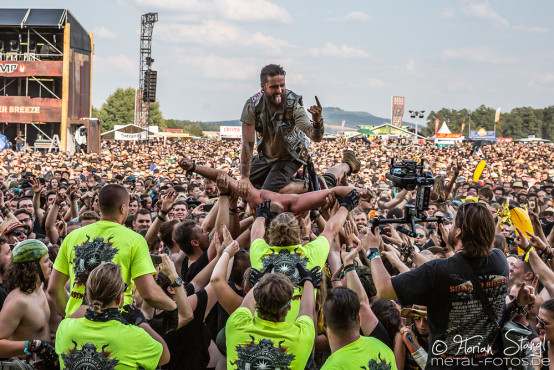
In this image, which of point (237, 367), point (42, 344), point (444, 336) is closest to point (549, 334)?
point (444, 336)

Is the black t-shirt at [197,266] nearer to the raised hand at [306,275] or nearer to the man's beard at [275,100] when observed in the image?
the raised hand at [306,275]

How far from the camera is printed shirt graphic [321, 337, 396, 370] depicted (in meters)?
3.58

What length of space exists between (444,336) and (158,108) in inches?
4196

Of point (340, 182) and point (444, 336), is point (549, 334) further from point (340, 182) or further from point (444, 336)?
point (340, 182)

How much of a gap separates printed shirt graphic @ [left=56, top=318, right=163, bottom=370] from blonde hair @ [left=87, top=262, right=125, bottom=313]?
117 mm

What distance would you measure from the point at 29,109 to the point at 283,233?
40.0m

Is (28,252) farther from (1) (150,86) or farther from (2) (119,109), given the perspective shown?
(2) (119,109)

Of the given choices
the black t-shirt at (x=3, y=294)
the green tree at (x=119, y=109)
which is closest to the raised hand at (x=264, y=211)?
the black t-shirt at (x=3, y=294)

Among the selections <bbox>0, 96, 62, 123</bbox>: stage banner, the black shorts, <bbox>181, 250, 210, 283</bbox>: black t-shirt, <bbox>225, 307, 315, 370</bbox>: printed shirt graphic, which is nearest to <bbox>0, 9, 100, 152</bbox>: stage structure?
<bbox>0, 96, 62, 123</bbox>: stage banner

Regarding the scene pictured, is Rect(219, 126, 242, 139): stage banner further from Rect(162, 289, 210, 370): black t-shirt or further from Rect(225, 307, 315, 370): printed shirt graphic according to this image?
Rect(225, 307, 315, 370): printed shirt graphic

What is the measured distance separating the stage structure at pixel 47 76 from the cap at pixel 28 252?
3673 cm

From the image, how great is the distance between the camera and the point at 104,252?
14.1 feet

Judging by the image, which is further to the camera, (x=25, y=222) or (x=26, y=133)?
(x=26, y=133)

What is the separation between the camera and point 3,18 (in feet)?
131
